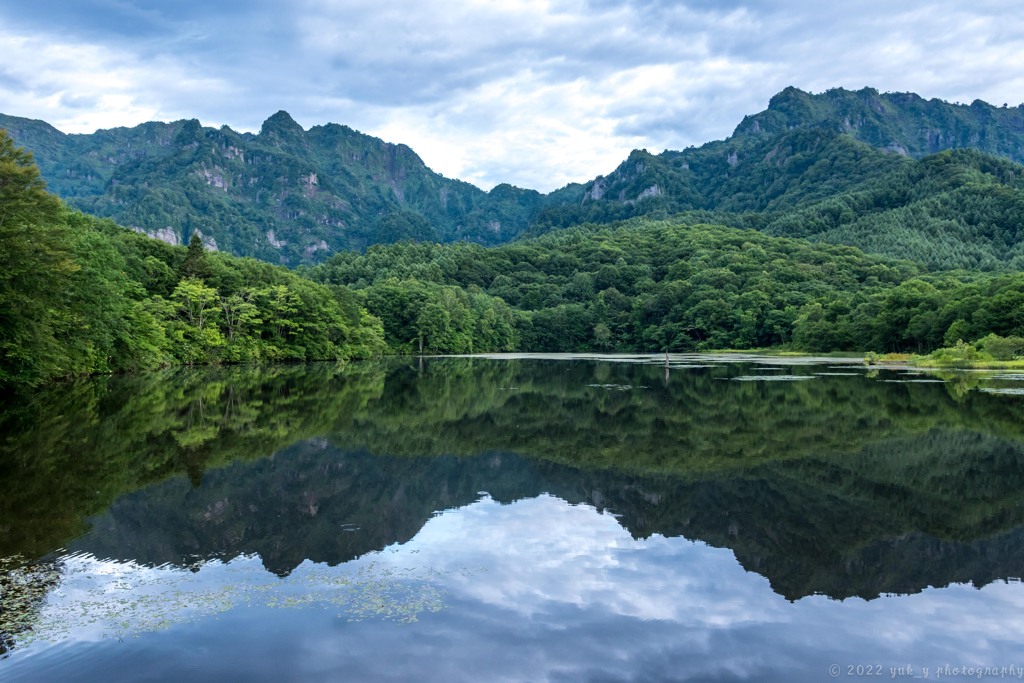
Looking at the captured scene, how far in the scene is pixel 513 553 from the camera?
11.4 meters

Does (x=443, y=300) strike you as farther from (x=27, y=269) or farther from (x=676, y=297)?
(x=27, y=269)

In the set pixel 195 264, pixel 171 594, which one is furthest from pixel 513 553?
pixel 195 264

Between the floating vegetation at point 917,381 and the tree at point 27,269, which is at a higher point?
the tree at point 27,269

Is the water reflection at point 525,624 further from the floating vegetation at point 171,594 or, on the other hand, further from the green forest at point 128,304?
the green forest at point 128,304

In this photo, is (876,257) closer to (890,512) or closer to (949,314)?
(949,314)

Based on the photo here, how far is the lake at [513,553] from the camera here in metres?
7.64

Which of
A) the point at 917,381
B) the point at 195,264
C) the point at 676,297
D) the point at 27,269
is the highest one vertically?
the point at 195,264

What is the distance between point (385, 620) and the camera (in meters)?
8.63

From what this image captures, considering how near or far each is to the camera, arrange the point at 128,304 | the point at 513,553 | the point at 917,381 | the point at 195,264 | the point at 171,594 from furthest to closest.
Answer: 1. the point at 195,264
2. the point at 128,304
3. the point at 917,381
4. the point at 513,553
5. the point at 171,594

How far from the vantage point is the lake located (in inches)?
301

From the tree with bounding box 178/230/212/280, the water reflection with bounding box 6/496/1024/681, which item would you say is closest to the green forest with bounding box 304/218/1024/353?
the tree with bounding box 178/230/212/280

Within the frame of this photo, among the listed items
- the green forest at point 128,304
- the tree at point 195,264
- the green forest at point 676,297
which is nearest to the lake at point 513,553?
the green forest at point 128,304

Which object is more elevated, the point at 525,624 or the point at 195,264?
the point at 195,264

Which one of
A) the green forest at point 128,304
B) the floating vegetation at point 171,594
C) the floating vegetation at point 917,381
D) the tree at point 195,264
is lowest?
the floating vegetation at point 171,594
